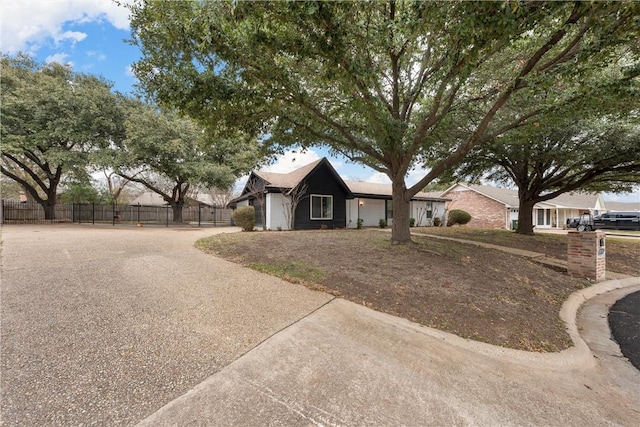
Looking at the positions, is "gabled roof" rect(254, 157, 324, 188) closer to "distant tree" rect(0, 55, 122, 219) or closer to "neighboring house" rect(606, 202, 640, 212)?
"distant tree" rect(0, 55, 122, 219)

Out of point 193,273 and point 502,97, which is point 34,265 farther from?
point 502,97

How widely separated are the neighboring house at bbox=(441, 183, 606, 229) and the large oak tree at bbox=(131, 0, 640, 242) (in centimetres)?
1943

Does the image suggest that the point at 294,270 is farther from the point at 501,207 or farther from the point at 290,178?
the point at 501,207

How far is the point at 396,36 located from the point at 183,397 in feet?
20.0

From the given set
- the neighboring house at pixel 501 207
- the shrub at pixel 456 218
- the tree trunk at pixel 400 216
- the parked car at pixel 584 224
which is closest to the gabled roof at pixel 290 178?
the tree trunk at pixel 400 216

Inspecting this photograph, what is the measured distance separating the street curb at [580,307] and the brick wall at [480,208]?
18.4m

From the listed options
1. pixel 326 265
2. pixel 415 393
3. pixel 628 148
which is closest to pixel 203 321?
pixel 415 393

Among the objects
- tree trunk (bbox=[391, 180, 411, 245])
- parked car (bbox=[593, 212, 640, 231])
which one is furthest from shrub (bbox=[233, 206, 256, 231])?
parked car (bbox=[593, 212, 640, 231])

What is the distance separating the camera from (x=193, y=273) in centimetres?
512

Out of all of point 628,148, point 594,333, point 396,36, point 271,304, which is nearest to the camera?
point 271,304

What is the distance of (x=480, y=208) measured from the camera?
25.7 meters

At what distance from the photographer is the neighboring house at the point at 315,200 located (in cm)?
1448

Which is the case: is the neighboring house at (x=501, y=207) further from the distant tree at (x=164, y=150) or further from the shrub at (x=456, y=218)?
the distant tree at (x=164, y=150)

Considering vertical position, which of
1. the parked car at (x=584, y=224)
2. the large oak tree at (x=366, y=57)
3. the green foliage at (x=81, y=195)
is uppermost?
the large oak tree at (x=366, y=57)
